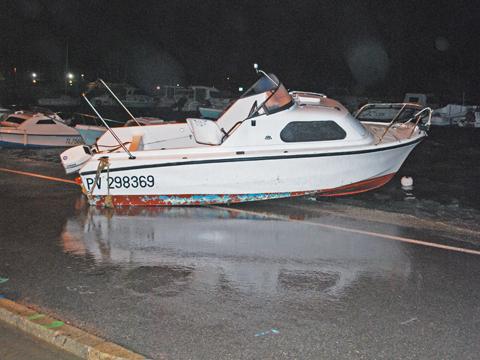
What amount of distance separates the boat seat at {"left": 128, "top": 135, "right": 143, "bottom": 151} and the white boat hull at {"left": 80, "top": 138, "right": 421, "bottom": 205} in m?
1.00

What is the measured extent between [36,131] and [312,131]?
12.0m

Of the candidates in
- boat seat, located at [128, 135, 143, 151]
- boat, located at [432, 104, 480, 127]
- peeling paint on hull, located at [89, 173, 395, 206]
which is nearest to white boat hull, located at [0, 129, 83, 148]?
boat seat, located at [128, 135, 143, 151]

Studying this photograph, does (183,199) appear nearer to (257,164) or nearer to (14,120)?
(257,164)

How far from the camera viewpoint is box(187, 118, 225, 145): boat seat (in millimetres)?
10883

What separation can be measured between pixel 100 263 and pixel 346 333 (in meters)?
3.30

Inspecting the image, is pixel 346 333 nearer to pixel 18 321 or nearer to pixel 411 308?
pixel 411 308

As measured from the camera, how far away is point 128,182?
393 inches

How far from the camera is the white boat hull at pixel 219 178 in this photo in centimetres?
986

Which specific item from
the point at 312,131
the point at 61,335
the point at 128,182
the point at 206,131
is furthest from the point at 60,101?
the point at 61,335

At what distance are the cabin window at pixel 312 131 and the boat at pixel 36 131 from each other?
37.0ft

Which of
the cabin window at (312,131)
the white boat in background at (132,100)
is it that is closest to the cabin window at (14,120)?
the cabin window at (312,131)

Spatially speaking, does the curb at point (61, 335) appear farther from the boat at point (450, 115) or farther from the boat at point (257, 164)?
the boat at point (450, 115)

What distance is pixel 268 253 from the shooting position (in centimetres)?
760

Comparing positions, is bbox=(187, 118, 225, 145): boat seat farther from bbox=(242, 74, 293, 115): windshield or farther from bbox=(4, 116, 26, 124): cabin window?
bbox=(4, 116, 26, 124): cabin window
